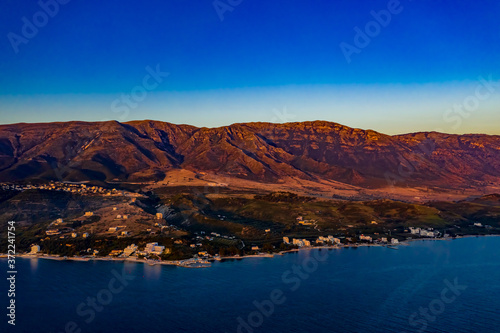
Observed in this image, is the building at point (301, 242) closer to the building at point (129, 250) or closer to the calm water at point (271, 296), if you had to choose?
the calm water at point (271, 296)

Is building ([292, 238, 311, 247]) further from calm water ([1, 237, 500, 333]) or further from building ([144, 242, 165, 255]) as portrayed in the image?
building ([144, 242, 165, 255])

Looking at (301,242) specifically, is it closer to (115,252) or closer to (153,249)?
(153,249)

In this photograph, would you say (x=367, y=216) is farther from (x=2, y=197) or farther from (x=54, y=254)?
(x=2, y=197)

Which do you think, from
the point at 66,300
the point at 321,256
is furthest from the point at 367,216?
the point at 66,300

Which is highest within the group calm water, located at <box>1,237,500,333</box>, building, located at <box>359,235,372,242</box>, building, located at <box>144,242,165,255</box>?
building, located at <box>144,242,165,255</box>

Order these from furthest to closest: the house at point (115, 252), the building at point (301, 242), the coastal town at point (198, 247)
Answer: the building at point (301, 242) < the house at point (115, 252) < the coastal town at point (198, 247)

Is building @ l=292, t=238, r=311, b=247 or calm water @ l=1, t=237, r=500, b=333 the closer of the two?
calm water @ l=1, t=237, r=500, b=333

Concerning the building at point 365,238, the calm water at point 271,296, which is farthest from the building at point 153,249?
the building at point 365,238

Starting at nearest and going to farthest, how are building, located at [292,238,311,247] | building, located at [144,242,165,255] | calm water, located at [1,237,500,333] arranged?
1. calm water, located at [1,237,500,333]
2. building, located at [144,242,165,255]
3. building, located at [292,238,311,247]

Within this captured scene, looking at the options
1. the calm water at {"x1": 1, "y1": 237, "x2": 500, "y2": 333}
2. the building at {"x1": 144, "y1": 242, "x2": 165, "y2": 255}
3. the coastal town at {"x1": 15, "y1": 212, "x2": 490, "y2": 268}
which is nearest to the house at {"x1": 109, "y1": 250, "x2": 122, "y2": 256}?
the coastal town at {"x1": 15, "y1": 212, "x2": 490, "y2": 268}
